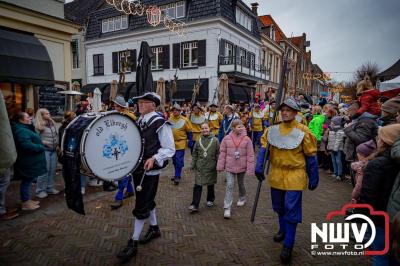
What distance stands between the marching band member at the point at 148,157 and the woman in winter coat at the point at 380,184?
2240 millimetres

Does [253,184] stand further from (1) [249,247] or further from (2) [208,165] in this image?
(1) [249,247]

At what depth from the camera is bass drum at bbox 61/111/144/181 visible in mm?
2867

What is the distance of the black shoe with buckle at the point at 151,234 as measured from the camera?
394 cm

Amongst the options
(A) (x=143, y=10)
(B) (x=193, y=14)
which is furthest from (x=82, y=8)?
(A) (x=143, y=10)

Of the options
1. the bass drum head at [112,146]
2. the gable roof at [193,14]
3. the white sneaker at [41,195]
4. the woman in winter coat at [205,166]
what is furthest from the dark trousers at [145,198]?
the gable roof at [193,14]

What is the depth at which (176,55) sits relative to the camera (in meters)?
22.2

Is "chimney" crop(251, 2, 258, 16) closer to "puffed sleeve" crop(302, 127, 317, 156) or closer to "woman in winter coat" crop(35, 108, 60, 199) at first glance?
"woman in winter coat" crop(35, 108, 60, 199)

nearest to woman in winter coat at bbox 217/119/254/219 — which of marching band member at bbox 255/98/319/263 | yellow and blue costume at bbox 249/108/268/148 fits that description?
marching band member at bbox 255/98/319/263

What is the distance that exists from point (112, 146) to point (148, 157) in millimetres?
611

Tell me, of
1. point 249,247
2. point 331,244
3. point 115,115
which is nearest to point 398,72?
point 331,244

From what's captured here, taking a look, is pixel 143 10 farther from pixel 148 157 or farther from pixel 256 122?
pixel 148 157

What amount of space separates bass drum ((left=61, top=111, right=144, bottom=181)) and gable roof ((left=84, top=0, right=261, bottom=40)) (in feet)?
62.2

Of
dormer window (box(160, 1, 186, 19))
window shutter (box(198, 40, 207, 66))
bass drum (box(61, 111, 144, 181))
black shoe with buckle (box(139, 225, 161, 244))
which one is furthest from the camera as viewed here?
dormer window (box(160, 1, 186, 19))

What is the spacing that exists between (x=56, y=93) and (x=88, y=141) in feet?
28.5
